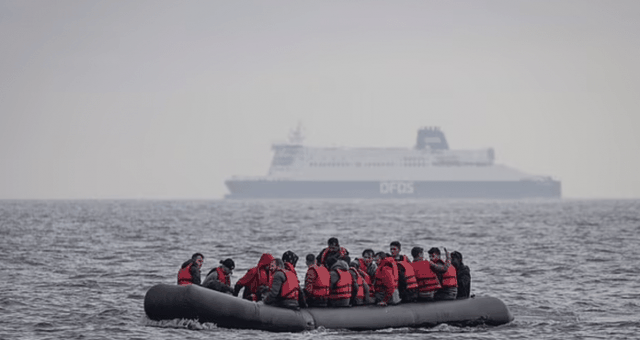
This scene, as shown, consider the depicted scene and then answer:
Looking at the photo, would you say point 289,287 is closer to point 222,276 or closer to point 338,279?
point 338,279

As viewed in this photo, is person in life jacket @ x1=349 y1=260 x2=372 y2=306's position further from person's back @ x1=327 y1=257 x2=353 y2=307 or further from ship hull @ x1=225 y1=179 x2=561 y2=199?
ship hull @ x1=225 y1=179 x2=561 y2=199

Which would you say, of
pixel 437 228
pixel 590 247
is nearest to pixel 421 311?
pixel 590 247

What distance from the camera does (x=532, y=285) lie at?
94.4 feet

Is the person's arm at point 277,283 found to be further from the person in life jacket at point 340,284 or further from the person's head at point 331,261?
the person's head at point 331,261

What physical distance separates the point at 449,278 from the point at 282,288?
363 cm

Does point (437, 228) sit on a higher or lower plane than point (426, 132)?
lower

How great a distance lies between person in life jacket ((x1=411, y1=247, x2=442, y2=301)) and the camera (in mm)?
19578

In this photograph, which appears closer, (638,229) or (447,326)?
(447,326)

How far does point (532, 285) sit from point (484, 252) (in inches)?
516

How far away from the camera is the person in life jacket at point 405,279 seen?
19.4 meters

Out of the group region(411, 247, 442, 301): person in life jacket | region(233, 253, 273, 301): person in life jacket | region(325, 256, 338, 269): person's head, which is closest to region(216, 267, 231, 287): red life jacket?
region(233, 253, 273, 301): person in life jacket

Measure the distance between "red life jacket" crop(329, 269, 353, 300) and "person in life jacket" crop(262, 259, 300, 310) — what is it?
742mm

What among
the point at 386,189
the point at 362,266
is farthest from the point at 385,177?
the point at 362,266

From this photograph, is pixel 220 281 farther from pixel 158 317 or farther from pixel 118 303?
pixel 118 303
